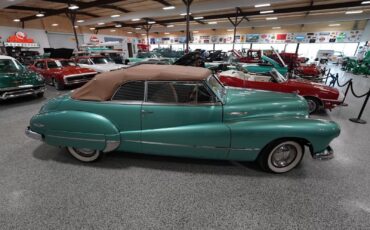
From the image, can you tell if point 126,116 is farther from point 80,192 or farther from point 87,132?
point 80,192

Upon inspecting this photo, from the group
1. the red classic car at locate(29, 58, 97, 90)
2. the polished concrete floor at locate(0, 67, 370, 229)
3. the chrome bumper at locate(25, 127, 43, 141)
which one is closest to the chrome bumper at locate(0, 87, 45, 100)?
the red classic car at locate(29, 58, 97, 90)

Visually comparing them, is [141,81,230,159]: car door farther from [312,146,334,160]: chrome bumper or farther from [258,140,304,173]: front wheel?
[312,146,334,160]: chrome bumper

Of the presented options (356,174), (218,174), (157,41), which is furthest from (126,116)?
(157,41)

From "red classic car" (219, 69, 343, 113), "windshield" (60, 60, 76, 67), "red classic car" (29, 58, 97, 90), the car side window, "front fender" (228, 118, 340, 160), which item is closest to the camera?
"front fender" (228, 118, 340, 160)

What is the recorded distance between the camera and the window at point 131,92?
254 cm

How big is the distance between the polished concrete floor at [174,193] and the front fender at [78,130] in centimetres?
41

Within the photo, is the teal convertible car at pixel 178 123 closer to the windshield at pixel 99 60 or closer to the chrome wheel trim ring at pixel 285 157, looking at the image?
the chrome wheel trim ring at pixel 285 157

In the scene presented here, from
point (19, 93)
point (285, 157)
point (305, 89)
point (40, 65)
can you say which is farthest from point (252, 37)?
point (285, 157)

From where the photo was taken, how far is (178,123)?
8.30 feet

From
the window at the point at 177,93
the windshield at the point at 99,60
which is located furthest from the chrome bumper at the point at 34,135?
the windshield at the point at 99,60

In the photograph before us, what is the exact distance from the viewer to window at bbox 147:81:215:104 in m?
2.52

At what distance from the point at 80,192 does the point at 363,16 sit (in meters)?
22.7

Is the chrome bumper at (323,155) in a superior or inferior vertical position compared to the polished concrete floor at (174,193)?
superior

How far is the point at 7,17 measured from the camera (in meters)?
19.4
